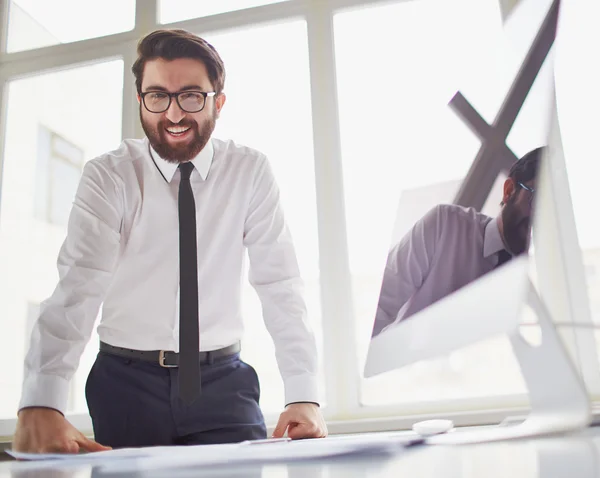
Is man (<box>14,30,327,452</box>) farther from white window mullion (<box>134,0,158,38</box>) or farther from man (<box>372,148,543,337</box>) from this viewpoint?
white window mullion (<box>134,0,158,38</box>)

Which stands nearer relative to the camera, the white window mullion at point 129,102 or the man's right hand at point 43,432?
the man's right hand at point 43,432

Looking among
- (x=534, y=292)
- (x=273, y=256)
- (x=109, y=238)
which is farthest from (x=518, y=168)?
(x=109, y=238)

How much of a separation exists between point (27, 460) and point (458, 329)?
1.51ft

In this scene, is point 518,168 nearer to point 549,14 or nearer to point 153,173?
point 549,14

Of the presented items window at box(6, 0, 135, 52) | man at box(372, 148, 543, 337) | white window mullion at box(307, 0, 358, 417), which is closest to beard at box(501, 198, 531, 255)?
man at box(372, 148, 543, 337)

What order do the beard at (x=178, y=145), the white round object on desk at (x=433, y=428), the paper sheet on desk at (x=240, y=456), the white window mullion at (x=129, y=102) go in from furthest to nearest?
the white window mullion at (x=129, y=102)
the beard at (x=178, y=145)
the white round object on desk at (x=433, y=428)
the paper sheet on desk at (x=240, y=456)

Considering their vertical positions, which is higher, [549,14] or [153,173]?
[153,173]

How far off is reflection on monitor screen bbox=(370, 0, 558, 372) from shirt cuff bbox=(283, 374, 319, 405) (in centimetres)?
55

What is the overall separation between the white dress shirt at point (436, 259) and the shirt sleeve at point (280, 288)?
558 mm

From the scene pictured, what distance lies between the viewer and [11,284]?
2.58 m

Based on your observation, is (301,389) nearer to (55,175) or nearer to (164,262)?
(164,262)

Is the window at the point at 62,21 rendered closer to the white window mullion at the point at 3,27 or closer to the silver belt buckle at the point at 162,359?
the white window mullion at the point at 3,27

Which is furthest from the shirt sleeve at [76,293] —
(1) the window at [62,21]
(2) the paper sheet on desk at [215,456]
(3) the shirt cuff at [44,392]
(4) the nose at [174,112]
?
(1) the window at [62,21]

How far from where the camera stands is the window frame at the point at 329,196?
1985mm
